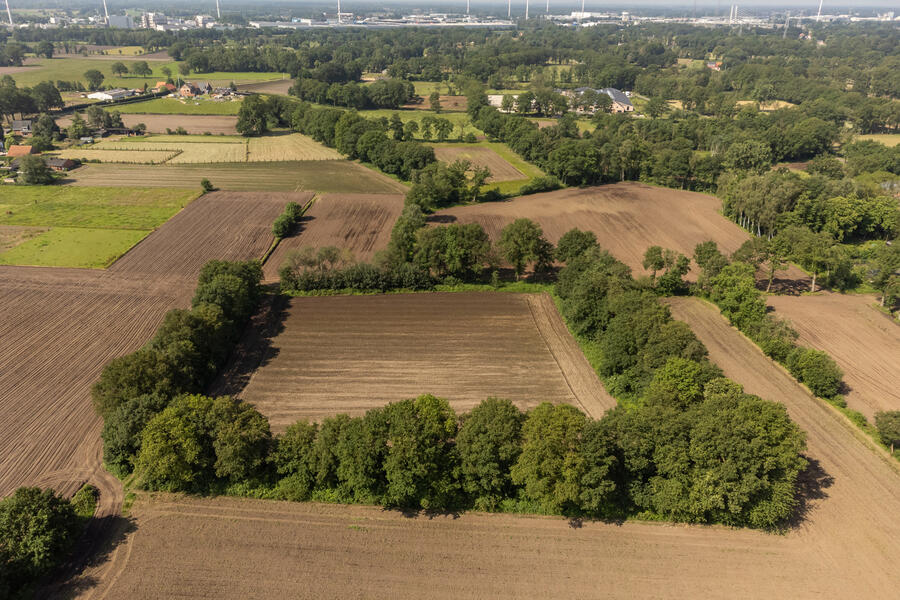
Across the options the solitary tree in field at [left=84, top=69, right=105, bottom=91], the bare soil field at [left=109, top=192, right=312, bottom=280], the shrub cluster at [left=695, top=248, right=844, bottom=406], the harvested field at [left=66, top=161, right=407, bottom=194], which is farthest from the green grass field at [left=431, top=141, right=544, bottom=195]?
the solitary tree in field at [left=84, top=69, right=105, bottom=91]

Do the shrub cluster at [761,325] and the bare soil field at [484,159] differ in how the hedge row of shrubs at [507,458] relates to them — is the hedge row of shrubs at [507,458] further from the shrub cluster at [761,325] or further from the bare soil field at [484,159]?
the bare soil field at [484,159]

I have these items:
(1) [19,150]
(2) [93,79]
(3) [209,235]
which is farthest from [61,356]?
(2) [93,79]

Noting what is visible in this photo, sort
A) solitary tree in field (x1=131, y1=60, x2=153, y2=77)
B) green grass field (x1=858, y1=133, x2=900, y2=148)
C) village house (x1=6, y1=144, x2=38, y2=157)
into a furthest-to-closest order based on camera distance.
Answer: solitary tree in field (x1=131, y1=60, x2=153, y2=77) < green grass field (x1=858, y1=133, x2=900, y2=148) < village house (x1=6, y1=144, x2=38, y2=157)

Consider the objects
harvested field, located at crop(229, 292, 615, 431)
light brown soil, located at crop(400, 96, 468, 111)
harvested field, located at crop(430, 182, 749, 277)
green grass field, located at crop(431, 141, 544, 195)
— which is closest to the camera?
harvested field, located at crop(229, 292, 615, 431)

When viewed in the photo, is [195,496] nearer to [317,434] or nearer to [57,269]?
[317,434]

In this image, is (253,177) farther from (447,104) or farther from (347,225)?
(447,104)

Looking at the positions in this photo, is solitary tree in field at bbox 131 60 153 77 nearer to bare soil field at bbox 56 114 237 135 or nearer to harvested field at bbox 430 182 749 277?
bare soil field at bbox 56 114 237 135

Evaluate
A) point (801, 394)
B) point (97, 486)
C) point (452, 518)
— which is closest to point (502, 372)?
point (452, 518)
